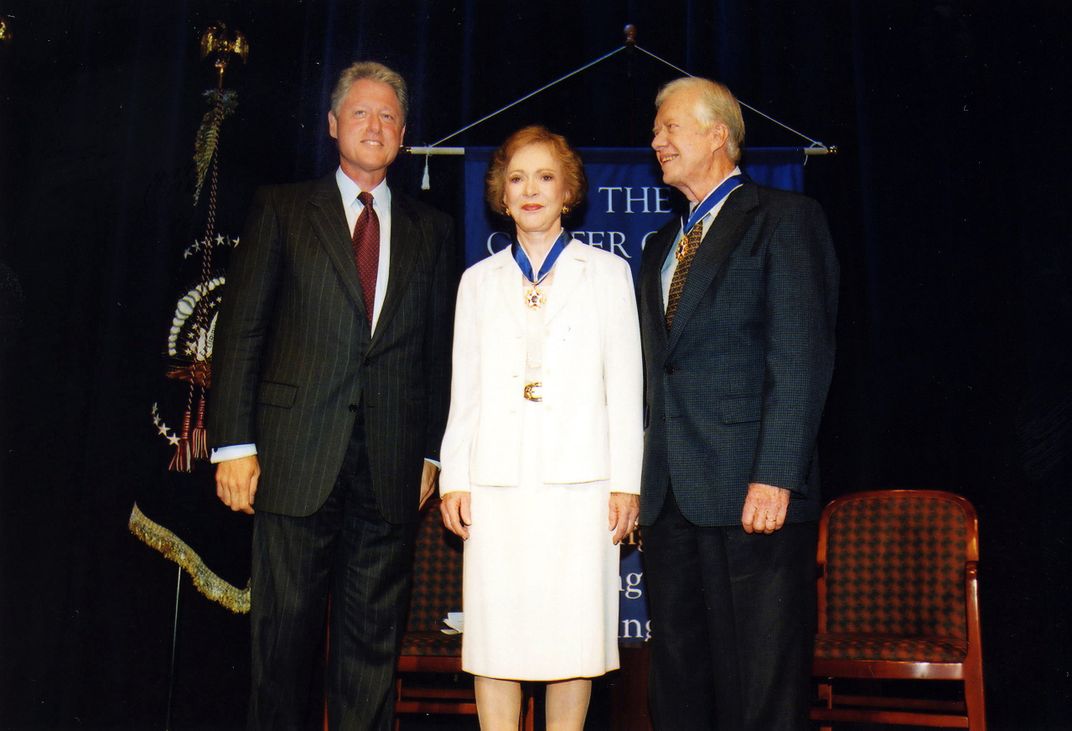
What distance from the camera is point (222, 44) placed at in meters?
3.65

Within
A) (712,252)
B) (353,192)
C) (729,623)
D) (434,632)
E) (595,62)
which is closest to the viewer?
(729,623)

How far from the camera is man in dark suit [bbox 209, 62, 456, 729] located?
2473mm

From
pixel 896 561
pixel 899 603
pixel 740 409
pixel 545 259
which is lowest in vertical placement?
pixel 899 603

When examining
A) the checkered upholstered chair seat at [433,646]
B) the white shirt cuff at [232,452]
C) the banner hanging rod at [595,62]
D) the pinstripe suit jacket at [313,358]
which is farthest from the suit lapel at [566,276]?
→ the checkered upholstered chair seat at [433,646]

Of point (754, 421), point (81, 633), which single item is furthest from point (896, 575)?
point (81, 633)

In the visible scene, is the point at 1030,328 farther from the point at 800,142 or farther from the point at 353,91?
the point at 353,91

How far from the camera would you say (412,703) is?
3348mm

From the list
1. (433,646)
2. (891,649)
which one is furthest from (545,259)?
(891,649)

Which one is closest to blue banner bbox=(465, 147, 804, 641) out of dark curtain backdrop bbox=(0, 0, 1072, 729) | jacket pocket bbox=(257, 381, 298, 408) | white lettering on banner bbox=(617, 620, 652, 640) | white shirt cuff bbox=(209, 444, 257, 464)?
white lettering on banner bbox=(617, 620, 652, 640)

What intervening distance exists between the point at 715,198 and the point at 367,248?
969 millimetres

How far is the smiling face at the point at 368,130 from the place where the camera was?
2713 millimetres

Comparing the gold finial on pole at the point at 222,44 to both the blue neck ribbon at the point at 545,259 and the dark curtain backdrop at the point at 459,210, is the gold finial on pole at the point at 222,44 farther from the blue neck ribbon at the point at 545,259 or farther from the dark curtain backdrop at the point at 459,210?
the blue neck ribbon at the point at 545,259

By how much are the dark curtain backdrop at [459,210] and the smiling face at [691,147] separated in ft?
4.16

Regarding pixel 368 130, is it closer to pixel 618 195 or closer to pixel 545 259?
pixel 545 259
